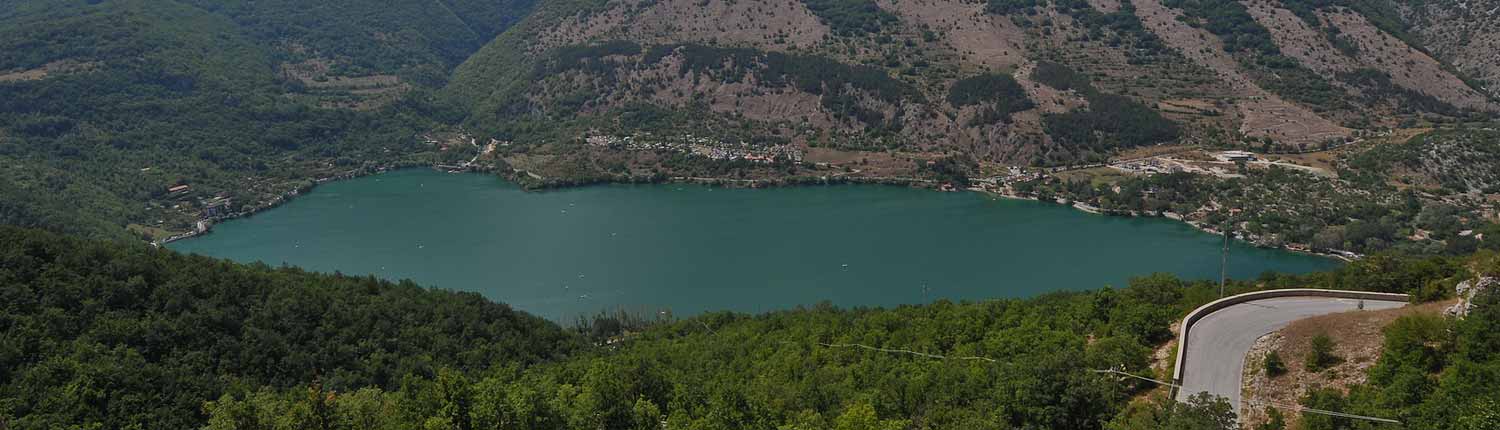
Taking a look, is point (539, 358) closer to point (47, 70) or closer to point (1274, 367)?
point (1274, 367)

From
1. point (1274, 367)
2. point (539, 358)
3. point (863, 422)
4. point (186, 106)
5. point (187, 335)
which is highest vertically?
point (1274, 367)

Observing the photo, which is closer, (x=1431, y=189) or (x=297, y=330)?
(x=297, y=330)

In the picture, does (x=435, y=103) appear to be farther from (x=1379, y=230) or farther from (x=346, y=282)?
(x=1379, y=230)

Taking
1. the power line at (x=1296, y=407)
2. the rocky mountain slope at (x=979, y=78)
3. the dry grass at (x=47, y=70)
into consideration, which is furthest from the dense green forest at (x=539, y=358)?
the dry grass at (x=47, y=70)

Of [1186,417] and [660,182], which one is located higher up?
[1186,417]

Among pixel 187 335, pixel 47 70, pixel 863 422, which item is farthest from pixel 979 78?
pixel 47 70

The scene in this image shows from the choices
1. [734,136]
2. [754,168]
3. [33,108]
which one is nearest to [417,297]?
[754,168]
